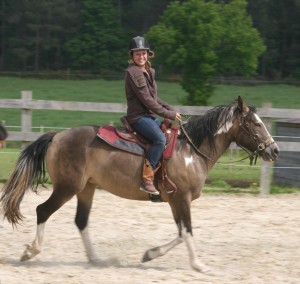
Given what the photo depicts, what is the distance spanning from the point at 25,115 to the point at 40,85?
36674mm

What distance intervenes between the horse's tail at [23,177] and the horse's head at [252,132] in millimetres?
1868

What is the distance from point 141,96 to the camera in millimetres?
6738

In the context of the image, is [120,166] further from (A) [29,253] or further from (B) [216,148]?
(A) [29,253]

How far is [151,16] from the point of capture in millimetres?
75125

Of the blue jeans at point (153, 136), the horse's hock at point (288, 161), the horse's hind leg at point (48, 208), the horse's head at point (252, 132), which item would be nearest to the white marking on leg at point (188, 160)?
the blue jeans at point (153, 136)

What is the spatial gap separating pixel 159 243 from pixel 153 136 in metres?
1.54

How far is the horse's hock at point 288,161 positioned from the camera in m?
12.5

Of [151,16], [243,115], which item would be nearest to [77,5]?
[151,16]

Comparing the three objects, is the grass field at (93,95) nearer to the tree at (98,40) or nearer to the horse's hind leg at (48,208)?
Answer: the tree at (98,40)

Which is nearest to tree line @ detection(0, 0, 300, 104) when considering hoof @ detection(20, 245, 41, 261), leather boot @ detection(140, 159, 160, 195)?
leather boot @ detection(140, 159, 160, 195)

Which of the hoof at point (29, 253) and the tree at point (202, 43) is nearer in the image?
the hoof at point (29, 253)

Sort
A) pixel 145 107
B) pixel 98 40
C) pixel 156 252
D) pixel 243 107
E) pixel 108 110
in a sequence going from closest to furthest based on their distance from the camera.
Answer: pixel 156 252
pixel 145 107
pixel 243 107
pixel 108 110
pixel 98 40

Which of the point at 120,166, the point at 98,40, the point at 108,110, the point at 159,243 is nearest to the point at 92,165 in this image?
the point at 120,166

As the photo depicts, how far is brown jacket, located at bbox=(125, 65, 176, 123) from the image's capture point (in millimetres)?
6734
